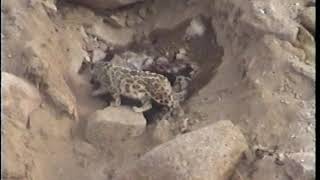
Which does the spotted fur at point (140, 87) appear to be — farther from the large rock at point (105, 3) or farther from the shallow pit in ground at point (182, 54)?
the large rock at point (105, 3)

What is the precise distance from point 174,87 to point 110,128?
2.60 ft

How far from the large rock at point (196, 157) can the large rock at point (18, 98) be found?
0.77 metres

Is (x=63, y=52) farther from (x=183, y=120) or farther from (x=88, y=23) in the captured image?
(x=183, y=120)

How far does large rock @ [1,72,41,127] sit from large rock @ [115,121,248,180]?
2.52 feet

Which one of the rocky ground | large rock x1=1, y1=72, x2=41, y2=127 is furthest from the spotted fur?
large rock x1=1, y1=72, x2=41, y2=127

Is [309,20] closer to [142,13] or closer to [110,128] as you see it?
[142,13]

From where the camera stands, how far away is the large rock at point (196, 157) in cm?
457

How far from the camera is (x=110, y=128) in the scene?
5.36 meters

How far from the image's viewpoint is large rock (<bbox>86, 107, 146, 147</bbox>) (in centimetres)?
535

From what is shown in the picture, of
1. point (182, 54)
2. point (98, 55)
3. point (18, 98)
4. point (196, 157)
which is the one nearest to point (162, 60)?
point (182, 54)

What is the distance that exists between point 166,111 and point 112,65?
1.88ft

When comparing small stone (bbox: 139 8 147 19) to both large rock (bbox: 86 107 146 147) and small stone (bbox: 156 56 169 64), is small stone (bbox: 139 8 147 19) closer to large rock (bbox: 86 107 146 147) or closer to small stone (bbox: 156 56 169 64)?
small stone (bbox: 156 56 169 64)

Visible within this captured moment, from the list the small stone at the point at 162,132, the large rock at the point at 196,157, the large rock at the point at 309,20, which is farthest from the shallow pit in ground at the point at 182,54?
→ the large rock at the point at 196,157

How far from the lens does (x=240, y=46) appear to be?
5898 millimetres
